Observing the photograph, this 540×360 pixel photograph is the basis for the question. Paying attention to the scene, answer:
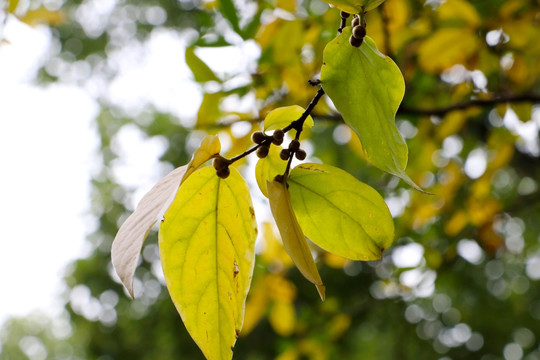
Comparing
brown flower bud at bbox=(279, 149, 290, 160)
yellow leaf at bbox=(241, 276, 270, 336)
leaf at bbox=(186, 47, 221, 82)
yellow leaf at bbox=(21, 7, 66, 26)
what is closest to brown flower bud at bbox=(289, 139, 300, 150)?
brown flower bud at bbox=(279, 149, 290, 160)

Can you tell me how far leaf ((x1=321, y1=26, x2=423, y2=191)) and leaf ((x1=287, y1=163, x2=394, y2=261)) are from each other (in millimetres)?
54

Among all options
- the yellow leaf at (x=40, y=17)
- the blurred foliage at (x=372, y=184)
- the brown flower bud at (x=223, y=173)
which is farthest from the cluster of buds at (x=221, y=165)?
the yellow leaf at (x=40, y=17)

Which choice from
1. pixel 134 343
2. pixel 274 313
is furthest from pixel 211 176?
pixel 134 343

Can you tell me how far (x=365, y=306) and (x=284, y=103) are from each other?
1.27 metres

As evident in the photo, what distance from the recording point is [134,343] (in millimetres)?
5820

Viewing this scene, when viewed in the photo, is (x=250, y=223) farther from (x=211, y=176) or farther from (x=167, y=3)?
(x=167, y=3)

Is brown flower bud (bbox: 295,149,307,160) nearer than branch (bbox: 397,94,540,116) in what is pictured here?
Yes

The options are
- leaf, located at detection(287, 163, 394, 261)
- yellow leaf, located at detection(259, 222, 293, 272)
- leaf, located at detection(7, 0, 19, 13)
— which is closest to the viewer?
leaf, located at detection(287, 163, 394, 261)

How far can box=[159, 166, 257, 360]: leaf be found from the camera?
0.42m

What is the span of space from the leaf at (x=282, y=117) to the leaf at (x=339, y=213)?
0.05 m

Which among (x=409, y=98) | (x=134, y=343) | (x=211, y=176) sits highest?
(x=211, y=176)

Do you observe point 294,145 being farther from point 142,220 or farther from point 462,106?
point 462,106

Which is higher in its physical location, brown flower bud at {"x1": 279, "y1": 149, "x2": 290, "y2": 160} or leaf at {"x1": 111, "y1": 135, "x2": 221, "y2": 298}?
leaf at {"x1": 111, "y1": 135, "x2": 221, "y2": 298}

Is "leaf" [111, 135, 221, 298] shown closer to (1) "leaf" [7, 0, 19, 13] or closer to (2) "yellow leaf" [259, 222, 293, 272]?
(1) "leaf" [7, 0, 19, 13]
